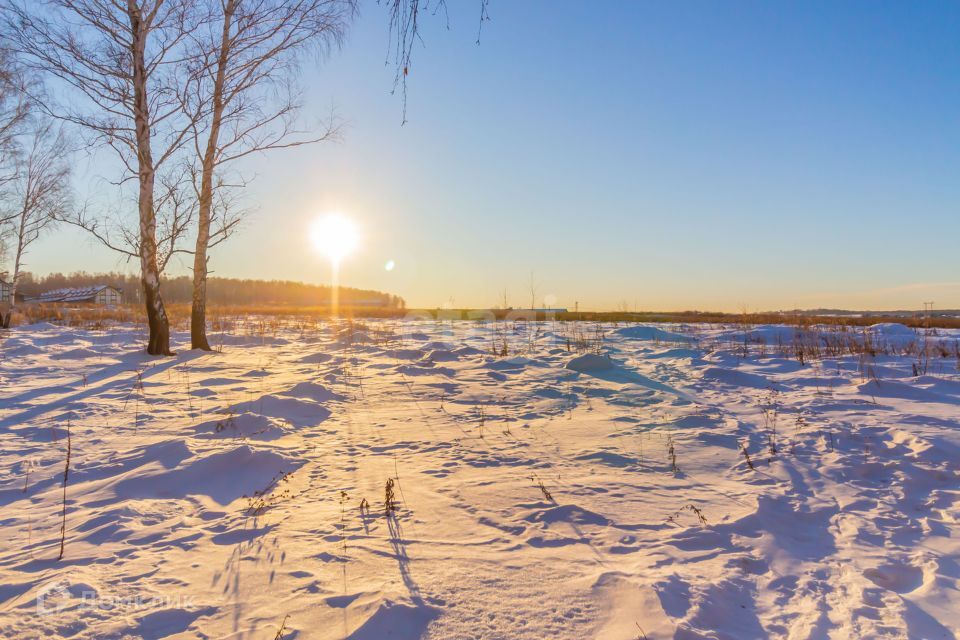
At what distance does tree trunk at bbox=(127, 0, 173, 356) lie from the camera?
8418 mm

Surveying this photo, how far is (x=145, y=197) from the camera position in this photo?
8.82 metres

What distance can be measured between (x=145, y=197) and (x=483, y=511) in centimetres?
930

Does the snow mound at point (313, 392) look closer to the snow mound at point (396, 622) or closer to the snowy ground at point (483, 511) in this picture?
the snowy ground at point (483, 511)

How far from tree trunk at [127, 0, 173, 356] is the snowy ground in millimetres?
2561

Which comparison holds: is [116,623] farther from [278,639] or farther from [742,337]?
[742,337]

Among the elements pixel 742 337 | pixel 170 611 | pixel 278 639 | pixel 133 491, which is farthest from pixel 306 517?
pixel 742 337

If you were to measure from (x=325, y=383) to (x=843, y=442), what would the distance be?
20.8ft

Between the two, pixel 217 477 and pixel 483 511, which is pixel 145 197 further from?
pixel 483 511

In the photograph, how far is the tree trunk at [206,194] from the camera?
946 centimetres

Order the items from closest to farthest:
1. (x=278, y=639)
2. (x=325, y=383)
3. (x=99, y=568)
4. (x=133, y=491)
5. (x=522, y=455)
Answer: (x=278, y=639), (x=99, y=568), (x=133, y=491), (x=522, y=455), (x=325, y=383)

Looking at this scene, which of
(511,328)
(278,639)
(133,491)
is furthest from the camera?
(511,328)

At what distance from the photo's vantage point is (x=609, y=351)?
10.6 metres

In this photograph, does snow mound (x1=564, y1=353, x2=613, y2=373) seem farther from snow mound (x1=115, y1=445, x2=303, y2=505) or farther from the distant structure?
the distant structure

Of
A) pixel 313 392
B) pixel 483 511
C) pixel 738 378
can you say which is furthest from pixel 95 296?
pixel 483 511
